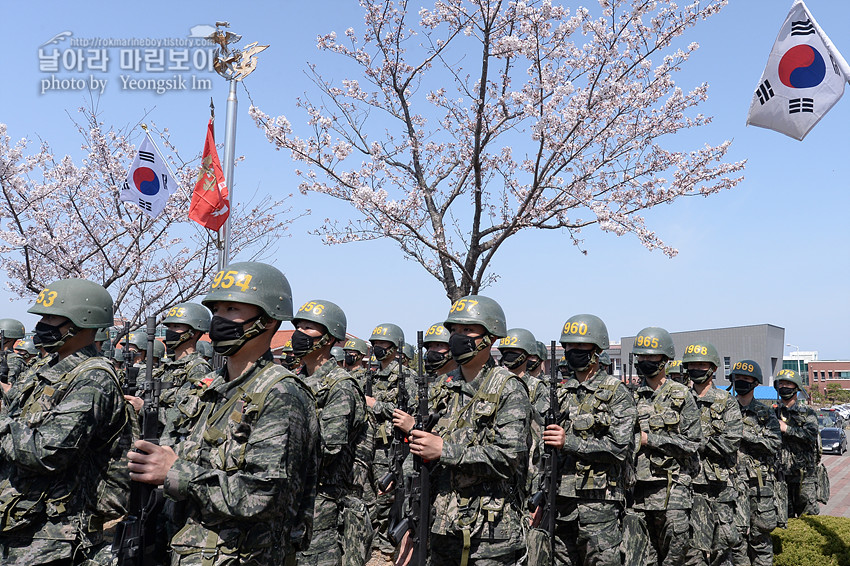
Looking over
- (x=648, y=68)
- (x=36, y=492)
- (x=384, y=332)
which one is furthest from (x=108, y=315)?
(x=648, y=68)

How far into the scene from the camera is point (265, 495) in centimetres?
337

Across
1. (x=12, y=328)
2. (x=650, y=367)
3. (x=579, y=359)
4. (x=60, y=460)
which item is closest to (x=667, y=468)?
(x=650, y=367)

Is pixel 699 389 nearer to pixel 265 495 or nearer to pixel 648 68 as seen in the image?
pixel 265 495

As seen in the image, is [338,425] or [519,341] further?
[519,341]

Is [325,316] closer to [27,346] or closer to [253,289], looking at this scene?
[253,289]

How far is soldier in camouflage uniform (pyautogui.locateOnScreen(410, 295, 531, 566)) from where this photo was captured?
4.88 meters

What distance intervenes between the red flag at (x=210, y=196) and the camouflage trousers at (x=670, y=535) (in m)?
10.5

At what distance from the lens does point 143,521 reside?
11.6 ft

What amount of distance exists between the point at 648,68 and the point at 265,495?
611 inches

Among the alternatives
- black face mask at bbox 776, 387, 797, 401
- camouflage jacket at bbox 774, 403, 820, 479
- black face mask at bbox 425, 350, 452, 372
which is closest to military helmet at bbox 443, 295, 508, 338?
black face mask at bbox 425, 350, 452, 372

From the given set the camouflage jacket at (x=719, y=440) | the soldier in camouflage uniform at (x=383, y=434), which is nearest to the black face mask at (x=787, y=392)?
the camouflage jacket at (x=719, y=440)

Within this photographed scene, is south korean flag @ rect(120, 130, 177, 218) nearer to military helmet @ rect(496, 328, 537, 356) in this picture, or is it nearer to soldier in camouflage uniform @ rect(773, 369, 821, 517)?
military helmet @ rect(496, 328, 537, 356)

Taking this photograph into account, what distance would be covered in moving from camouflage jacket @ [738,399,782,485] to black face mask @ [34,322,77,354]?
358 inches

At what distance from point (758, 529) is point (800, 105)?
20.5 ft
